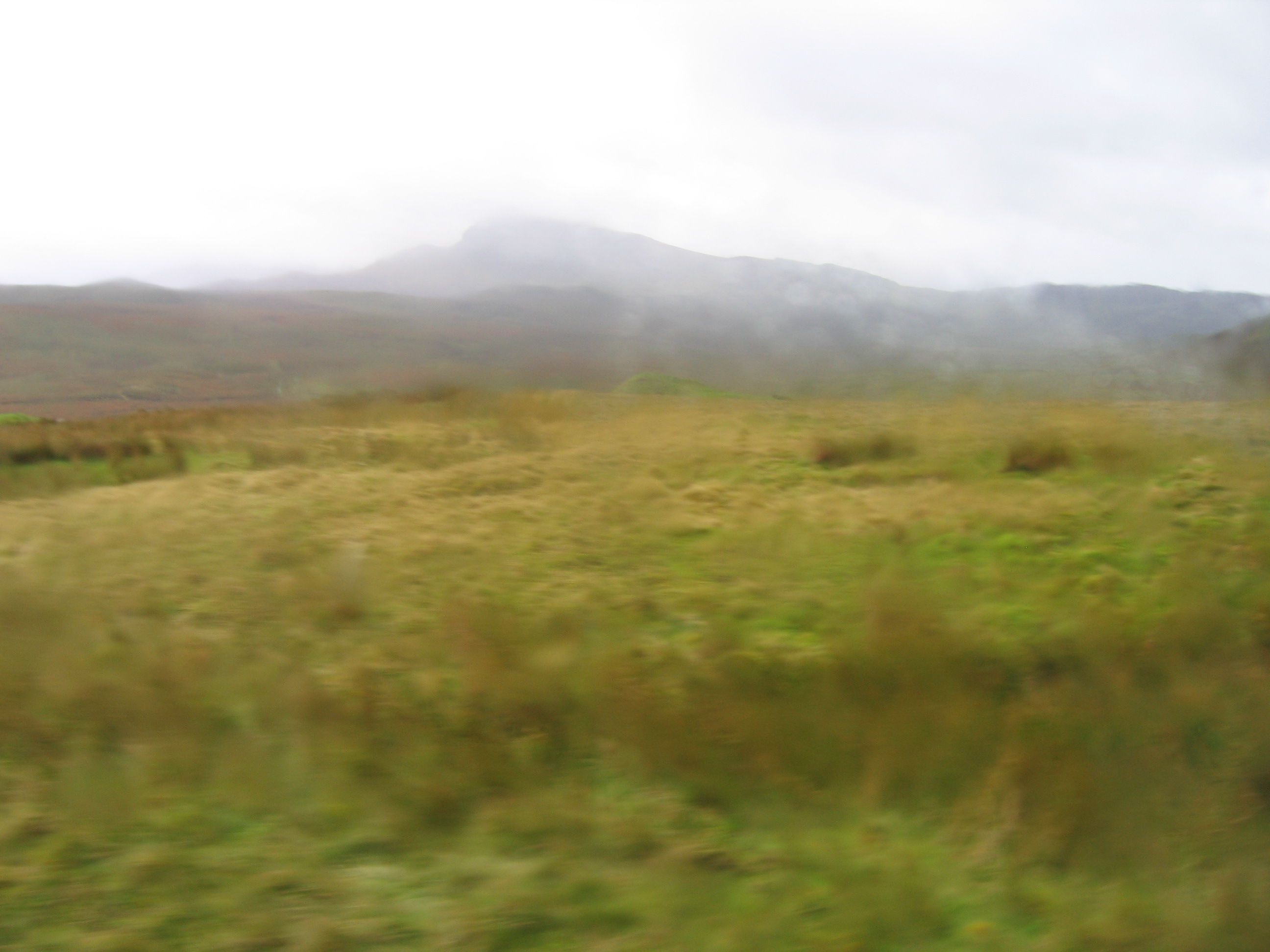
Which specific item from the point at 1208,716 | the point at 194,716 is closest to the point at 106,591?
the point at 194,716

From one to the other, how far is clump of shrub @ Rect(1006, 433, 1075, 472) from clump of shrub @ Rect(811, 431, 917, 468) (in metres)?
1.10

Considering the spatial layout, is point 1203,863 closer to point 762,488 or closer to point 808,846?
point 808,846

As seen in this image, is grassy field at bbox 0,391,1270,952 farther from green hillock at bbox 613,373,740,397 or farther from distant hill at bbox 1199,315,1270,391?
distant hill at bbox 1199,315,1270,391

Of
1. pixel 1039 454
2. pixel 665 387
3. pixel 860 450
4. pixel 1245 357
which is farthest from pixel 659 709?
pixel 1245 357

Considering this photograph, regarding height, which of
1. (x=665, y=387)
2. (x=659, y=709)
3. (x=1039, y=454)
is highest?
(x=665, y=387)

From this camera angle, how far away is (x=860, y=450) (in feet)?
30.3

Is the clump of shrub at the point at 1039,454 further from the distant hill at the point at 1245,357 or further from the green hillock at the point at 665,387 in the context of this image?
the distant hill at the point at 1245,357

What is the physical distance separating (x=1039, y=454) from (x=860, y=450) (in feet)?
6.31

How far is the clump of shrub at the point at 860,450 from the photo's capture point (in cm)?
910

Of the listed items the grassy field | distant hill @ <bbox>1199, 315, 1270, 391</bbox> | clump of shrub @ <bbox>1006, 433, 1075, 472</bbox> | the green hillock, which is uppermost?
distant hill @ <bbox>1199, 315, 1270, 391</bbox>

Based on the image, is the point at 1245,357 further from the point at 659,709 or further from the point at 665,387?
the point at 659,709

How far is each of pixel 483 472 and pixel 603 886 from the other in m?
6.60

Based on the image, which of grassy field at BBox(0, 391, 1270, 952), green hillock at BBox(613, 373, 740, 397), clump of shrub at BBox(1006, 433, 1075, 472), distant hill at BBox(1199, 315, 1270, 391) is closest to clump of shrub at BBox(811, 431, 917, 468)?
grassy field at BBox(0, 391, 1270, 952)

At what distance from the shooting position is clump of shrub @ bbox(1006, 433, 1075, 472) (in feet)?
27.2
